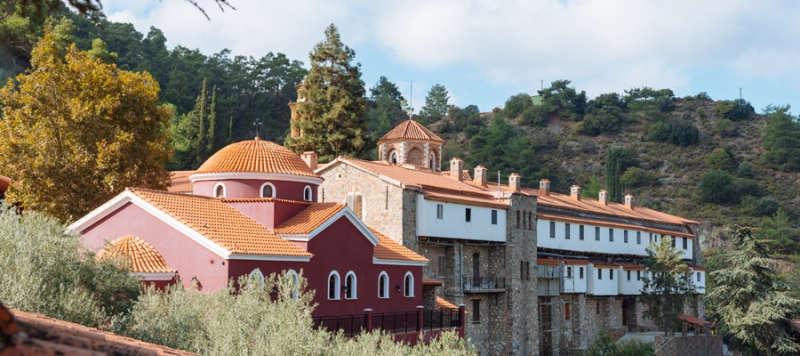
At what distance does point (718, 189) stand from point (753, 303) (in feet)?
148

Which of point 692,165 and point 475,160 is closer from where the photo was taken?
point 475,160

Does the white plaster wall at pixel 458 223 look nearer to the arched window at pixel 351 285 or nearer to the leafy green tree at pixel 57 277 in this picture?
the arched window at pixel 351 285

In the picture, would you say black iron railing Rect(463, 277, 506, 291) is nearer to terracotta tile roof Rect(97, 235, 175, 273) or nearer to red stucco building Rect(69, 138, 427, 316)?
red stucco building Rect(69, 138, 427, 316)

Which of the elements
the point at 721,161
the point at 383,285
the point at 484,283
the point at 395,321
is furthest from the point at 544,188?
the point at 721,161

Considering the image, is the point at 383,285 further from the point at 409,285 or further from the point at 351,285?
the point at 351,285

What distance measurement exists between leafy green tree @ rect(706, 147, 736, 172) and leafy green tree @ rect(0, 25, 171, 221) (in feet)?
250

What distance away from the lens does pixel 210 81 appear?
292 feet

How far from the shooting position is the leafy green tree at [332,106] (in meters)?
49.4

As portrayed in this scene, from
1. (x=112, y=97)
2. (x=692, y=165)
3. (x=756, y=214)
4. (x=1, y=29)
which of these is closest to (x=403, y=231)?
(x=112, y=97)

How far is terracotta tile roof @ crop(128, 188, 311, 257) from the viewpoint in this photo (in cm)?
2167

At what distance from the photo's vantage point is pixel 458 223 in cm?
3459

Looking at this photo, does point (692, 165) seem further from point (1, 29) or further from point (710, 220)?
point (1, 29)

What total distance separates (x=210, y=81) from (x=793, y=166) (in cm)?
6728

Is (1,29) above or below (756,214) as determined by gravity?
above
